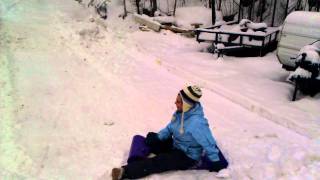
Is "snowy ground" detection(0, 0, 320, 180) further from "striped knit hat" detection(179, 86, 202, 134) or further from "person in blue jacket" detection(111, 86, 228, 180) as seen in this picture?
"striped knit hat" detection(179, 86, 202, 134)

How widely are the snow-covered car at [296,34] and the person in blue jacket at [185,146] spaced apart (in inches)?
136

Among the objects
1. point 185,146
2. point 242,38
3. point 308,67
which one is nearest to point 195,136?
point 185,146

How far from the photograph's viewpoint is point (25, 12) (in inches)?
537

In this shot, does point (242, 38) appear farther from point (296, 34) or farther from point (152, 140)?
point (152, 140)

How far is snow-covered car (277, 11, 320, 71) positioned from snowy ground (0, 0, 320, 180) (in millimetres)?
576

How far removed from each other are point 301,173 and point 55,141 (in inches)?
125

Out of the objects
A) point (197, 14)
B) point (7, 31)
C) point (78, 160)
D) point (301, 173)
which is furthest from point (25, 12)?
point (301, 173)

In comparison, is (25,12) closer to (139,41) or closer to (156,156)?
(139,41)

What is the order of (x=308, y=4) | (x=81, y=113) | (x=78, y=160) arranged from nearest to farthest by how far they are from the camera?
(x=78, y=160)
(x=81, y=113)
(x=308, y=4)

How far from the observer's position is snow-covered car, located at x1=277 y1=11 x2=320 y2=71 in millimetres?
7047

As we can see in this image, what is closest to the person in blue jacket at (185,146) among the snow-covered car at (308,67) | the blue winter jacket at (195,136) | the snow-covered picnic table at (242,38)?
the blue winter jacket at (195,136)

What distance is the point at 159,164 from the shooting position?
181 inches

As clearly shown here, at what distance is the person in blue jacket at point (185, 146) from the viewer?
4.45m

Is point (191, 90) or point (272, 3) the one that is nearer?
point (191, 90)
